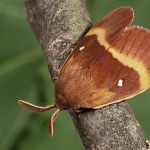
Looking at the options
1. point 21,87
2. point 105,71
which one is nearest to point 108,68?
point 105,71

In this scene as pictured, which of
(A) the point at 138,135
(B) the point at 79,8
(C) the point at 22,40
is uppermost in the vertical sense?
(B) the point at 79,8

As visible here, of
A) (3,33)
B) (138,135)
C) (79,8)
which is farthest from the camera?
(3,33)

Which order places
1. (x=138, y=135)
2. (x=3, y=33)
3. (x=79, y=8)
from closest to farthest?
(x=138, y=135), (x=79, y=8), (x=3, y=33)

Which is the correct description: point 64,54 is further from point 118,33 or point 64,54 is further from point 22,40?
point 22,40

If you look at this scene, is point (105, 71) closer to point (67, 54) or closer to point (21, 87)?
point (67, 54)

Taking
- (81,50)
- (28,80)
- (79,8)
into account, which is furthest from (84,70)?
(28,80)

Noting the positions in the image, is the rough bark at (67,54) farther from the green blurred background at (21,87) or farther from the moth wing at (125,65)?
the green blurred background at (21,87)

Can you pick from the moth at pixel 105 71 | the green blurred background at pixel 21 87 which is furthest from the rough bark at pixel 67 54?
the green blurred background at pixel 21 87
